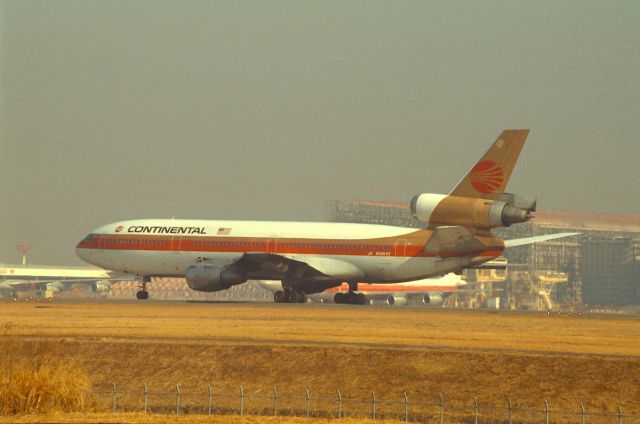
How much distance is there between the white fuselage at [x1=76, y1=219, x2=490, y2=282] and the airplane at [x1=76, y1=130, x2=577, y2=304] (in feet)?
0.21

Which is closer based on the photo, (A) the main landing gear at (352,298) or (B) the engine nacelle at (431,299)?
(A) the main landing gear at (352,298)

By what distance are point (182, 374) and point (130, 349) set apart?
3.30 m

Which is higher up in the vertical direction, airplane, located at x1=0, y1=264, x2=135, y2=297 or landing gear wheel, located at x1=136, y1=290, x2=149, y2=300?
airplane, located at x1=0, y1=264, x2=135, y2=297

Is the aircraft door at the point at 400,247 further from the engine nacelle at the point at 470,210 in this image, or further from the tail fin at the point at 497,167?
the tail fin at the point at 497,167

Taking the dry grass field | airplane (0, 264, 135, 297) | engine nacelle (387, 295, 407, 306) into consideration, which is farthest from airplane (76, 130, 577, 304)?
airplane (0, 264, 135, 297)

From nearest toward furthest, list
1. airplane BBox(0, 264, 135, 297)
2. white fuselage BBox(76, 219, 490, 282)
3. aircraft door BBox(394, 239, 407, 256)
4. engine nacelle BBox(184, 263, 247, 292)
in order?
1. aircraft door BBox(394, 239, 407, 256)
2. white fuselage BBox(76, 219, 490, 282)
3. engine nacelle BBox(184, 263, 247, 292)
4. airplane BBox(0, 264, 135, 297)

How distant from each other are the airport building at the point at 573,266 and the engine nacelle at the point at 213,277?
85.6 m

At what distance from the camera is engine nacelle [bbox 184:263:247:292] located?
79688 mm

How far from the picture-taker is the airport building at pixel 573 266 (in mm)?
164625

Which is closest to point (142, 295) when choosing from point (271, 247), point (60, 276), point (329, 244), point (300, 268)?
point (271, 247)

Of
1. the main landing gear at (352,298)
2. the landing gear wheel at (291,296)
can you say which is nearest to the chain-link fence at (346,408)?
the landing gear wheel at (291,296)

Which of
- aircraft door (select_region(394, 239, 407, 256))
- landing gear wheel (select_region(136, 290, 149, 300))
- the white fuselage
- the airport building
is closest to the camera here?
aircraft door (select_region(394, 239, 407, 256))

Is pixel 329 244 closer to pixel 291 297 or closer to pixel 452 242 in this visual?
pixel 291 297

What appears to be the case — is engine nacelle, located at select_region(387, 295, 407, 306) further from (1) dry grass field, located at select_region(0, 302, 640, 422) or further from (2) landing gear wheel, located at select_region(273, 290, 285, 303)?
(1) dry grass field, located at select_region(0, 302, 640, 422)
